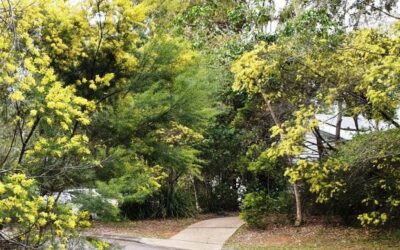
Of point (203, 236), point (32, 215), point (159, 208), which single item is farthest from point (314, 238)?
point (32, 215)

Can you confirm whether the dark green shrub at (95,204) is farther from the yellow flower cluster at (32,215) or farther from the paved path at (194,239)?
the paved path at (194,239)

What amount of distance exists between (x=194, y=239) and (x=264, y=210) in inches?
93.3

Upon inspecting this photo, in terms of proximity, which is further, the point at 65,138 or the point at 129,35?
the point at 129,35

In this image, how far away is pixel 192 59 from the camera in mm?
9188

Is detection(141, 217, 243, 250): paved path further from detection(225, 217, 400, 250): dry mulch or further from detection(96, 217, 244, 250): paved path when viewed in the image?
detection(225, 217, 400, 250): dry mulch

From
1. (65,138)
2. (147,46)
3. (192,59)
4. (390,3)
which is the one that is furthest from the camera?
(390,3)

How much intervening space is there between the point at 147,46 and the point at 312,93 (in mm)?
4054

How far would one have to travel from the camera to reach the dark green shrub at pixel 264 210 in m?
14.4

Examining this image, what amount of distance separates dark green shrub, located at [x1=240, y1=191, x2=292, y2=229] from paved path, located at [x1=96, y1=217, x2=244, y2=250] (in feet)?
2.20

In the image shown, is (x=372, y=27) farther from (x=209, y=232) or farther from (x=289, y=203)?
(x=209, y=232)

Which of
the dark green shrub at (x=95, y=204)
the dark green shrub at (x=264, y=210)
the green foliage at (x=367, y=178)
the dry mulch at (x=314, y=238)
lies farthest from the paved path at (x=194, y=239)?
the dark green shrub at (x=95, y=204)

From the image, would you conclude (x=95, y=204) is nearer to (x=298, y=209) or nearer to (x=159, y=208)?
(x=298, y=209)

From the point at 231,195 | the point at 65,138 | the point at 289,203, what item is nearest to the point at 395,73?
the point at 65,138

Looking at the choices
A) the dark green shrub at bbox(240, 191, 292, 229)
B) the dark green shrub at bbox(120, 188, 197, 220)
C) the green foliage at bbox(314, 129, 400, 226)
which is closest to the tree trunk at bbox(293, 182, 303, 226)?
the dark green shrub at bbox(240, 191, 292, 229)
